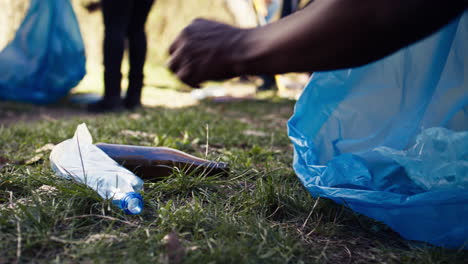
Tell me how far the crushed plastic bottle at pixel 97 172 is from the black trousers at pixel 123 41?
1740mm

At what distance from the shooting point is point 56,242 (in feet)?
3.06

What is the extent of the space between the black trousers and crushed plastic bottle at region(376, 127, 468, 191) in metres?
2.18

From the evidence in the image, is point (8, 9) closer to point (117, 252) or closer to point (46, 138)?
point (46, 138)

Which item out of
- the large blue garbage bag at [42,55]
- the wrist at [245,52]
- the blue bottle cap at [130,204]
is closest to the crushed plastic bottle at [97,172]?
the blue bottle cap at [130,204]

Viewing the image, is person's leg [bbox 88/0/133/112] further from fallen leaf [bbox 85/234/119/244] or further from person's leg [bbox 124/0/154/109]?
fallen leaf [bbox 85/234/119/244]

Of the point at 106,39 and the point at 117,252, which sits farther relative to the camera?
the point at 106,39

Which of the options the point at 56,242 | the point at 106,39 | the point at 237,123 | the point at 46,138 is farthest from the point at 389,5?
the point at 106,39

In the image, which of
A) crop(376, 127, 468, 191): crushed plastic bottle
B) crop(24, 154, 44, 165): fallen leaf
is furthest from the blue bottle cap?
crop(376, 127, 468, 191): crushed plastic bottle

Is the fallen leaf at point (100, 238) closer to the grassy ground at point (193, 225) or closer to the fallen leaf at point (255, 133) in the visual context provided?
the grassy ground at point (193, 225)

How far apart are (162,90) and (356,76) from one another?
3496 mm

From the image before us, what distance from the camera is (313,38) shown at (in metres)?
0.74

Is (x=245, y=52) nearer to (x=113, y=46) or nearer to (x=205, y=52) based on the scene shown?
(x=205, y=52)

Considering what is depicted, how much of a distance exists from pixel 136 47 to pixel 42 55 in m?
0.74

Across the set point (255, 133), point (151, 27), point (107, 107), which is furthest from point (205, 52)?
point (151, 27)
